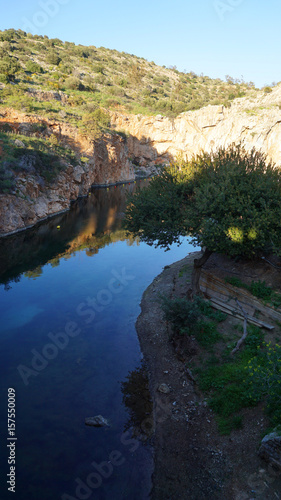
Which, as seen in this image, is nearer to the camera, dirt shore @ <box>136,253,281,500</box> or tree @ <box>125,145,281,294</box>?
dirt shore @ <box>136,253,281,500</box>

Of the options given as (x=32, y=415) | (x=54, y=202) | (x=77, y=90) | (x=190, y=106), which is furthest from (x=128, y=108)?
(x=32, y=415)

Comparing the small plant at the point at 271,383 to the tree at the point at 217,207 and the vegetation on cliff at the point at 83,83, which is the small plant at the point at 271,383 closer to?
the tree at the point at 217,207

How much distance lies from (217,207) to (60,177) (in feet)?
112

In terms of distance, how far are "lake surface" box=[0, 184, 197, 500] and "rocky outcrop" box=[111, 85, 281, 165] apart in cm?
5459

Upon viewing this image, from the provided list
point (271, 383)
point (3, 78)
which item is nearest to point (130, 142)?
point (3, 78)

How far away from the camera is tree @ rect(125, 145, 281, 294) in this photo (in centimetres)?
1742

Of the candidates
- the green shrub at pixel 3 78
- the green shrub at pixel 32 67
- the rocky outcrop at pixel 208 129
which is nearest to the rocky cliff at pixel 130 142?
the rocky outcrop at pixel 208 129

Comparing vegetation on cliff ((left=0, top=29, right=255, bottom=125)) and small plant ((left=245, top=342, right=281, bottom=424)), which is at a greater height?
vegetation on cliff ((left=0, top=29, right=255, bottom=125))

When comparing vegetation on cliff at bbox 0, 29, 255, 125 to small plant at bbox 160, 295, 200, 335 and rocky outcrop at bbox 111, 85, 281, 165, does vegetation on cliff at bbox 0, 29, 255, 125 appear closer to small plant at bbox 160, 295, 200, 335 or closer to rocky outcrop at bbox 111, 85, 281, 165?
rocky outcrop at bbox 111, 85, 281, 165

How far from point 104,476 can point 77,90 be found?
311 feet

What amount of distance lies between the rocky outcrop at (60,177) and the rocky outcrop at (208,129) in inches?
636

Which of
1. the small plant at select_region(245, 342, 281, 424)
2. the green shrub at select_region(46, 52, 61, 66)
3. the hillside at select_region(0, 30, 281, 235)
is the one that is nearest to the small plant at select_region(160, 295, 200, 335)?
the small plant at select_region(245, 342, 281, 424)


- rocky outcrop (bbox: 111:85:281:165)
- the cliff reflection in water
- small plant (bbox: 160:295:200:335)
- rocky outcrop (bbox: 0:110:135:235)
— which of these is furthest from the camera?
rocky outcrop (bbox: 111:85:281:165)

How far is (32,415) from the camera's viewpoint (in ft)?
40.2
